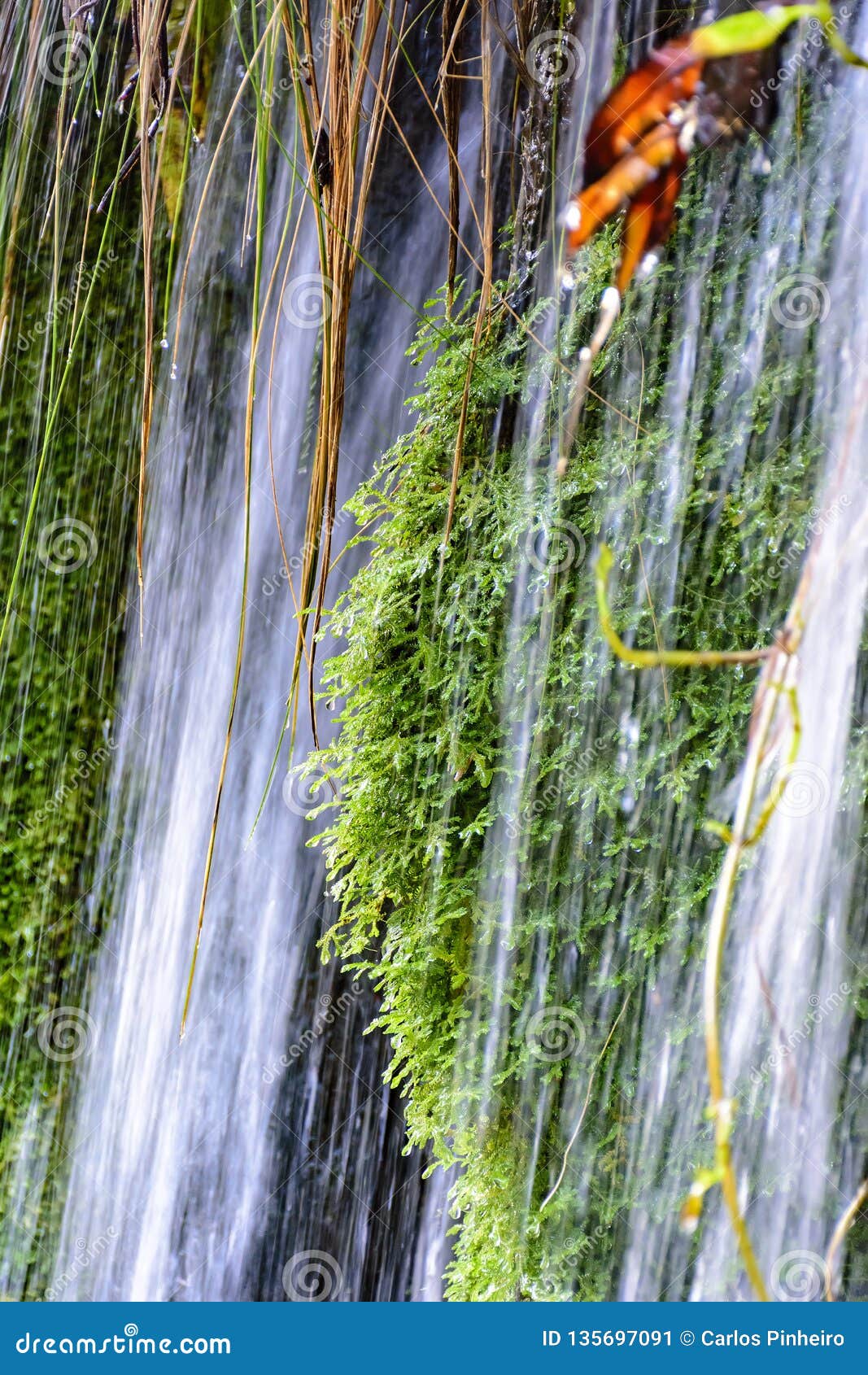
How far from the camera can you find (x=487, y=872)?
145 cm

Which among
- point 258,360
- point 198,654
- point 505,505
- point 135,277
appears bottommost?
point 198,654

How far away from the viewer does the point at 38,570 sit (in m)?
2.58

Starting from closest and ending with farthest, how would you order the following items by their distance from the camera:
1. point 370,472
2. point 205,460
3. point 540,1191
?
1. point 540,1191
2. point 370,472
3. point 205,460

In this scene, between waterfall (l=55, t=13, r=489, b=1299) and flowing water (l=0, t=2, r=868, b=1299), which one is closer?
flowing water (l=0, t=2, r=868, b=1299)

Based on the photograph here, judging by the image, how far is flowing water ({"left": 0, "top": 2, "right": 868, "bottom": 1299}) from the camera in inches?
45.3

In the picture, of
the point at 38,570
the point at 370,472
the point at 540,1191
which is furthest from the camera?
the point at 38,570

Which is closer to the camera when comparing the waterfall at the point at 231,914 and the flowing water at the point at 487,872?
the flowing water at the point at 487,872

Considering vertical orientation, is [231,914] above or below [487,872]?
below

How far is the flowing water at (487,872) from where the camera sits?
115 cm

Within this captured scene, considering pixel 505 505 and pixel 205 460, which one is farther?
pixel 205 460

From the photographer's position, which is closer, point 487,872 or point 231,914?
point 487,872
